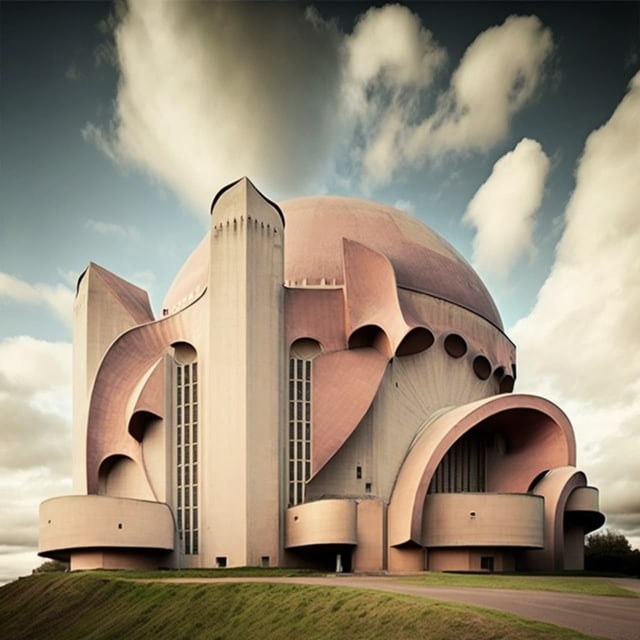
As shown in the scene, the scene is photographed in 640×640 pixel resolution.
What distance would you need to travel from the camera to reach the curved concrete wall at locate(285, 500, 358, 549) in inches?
1283

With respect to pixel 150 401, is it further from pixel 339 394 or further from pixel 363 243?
pixel 363 243

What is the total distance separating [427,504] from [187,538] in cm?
1040

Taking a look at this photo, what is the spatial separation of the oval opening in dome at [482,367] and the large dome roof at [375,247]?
265 centimetres

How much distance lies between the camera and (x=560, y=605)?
16.5m

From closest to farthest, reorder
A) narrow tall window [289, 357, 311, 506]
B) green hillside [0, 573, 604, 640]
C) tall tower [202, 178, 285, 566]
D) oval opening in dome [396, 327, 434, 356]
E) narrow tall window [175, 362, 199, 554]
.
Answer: green hillside [0, 573, 604, 640] < tall tower [202, 178, 285, 566] < narrow tall window [175, 362, 199, 554] < narrow tall window [289, 357, 311, 506] < oval opening in dome [396, 327, 434, 356]

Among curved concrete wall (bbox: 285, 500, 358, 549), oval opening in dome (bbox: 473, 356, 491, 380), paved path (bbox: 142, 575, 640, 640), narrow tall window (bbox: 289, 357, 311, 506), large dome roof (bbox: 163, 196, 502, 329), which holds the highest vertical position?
large dome roof (bbox: 163, 196, 502, 329)

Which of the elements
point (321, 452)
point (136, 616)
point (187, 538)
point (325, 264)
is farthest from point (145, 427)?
point (136, 616)

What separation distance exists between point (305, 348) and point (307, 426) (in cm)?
370

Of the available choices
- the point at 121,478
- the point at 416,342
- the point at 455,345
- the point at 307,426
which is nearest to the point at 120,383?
the point at 121,478

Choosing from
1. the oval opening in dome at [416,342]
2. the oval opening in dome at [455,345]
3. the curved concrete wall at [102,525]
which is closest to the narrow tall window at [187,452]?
the curved concrete wall at [102,525]

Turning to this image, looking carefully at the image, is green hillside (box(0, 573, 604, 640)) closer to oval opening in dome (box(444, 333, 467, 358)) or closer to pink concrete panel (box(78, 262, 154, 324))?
pink concrete panel (box(78, 262, 154, 324))

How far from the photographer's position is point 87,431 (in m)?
37.4

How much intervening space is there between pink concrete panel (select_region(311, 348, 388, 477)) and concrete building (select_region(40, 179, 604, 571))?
89 millimetres

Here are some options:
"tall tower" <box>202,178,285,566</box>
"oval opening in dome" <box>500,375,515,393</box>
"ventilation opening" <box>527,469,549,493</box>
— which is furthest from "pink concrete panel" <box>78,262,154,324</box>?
"ventilation opening" <box>527,469,549,493</box>
